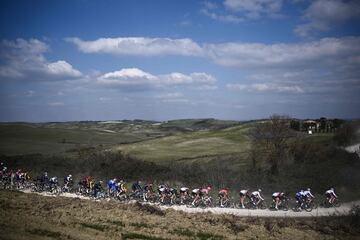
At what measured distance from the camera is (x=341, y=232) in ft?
90.2

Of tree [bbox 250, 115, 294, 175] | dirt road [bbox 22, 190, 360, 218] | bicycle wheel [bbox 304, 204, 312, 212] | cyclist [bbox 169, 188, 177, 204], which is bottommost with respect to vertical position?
dirt road [bbox 22, 190, 360, 218]

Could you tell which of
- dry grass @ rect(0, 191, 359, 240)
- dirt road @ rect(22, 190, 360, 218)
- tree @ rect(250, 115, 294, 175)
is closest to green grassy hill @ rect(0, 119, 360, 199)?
tree @ rect(250, 115, 294, 175)

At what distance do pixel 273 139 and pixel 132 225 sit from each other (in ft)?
124

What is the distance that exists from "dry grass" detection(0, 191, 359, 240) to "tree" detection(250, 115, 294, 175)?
2729 centimetres

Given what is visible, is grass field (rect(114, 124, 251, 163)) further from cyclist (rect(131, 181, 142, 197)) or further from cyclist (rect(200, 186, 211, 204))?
cyclist (rect(131, 181, 142, 197))

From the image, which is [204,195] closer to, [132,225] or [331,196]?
[331,196]

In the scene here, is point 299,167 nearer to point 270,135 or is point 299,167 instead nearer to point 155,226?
point 270,135

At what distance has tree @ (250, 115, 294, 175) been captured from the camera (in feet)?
192

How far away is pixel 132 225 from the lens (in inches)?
967

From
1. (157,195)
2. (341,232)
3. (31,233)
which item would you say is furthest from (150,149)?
(31,233)

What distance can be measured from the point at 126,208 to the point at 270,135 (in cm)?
3239

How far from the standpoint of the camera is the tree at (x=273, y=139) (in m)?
58.7

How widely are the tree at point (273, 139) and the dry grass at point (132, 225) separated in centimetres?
2729

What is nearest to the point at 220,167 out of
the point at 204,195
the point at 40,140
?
the point at 204,195
